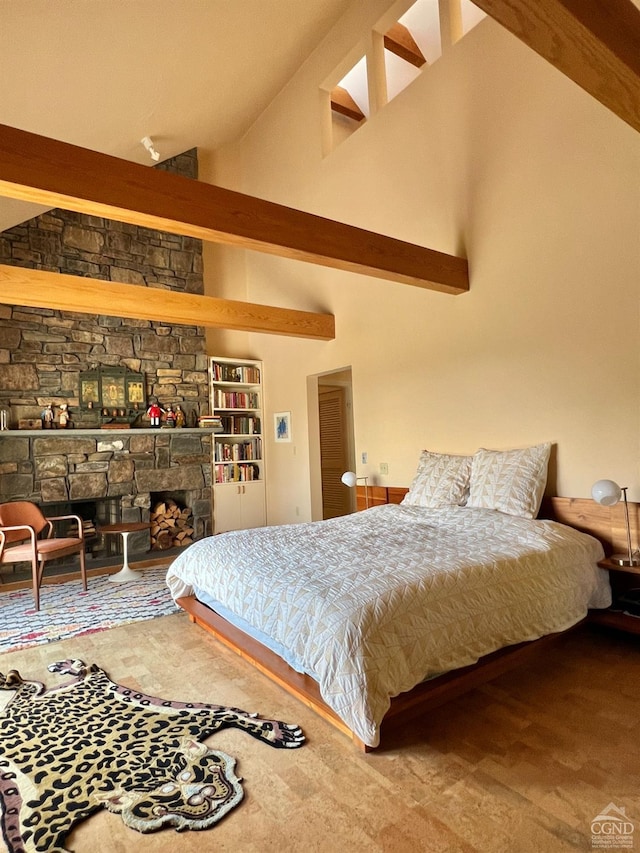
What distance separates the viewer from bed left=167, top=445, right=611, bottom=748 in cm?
183

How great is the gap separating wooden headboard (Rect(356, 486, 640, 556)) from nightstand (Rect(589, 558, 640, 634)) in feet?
0.58

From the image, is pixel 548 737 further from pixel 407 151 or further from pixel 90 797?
pixel 407 151

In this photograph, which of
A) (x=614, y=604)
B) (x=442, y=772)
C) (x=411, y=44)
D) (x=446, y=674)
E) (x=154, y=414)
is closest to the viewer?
(x=442, y=772)

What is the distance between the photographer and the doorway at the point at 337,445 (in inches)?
261

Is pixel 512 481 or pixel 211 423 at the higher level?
pixel 211 423

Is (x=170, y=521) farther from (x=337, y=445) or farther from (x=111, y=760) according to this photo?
(x=111, y=760)

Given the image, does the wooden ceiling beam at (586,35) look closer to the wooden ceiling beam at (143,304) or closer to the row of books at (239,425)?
the wooden ceiling beam at (143,304)

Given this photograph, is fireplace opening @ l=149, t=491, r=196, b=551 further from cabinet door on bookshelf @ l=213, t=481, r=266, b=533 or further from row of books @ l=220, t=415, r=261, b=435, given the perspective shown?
row of books @ l=220, t=415, r=261, b=435

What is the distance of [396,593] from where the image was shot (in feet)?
6.47

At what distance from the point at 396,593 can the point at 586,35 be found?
1919 mm

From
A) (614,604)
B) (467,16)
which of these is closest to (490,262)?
(467,16)

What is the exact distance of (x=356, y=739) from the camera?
189 centimetres

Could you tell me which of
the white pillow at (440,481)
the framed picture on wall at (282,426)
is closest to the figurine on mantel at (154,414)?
the framed picture on wall at (282,426)

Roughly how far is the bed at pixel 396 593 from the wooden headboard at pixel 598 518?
0.42 feet
